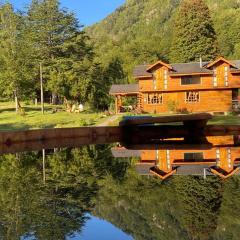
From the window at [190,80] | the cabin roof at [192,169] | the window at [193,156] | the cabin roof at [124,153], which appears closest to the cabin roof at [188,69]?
the window at [190,80]

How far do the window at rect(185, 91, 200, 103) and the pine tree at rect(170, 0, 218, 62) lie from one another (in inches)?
1273

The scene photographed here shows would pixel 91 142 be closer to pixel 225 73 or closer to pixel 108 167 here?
pixel 108 167

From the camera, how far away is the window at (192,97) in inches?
2060

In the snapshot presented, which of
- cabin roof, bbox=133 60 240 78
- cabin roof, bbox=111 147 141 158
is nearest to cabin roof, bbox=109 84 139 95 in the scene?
cabin roof, bbox=133 60 240 78

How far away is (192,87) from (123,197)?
1748 inches

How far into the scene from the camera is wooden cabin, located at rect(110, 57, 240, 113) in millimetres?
51719

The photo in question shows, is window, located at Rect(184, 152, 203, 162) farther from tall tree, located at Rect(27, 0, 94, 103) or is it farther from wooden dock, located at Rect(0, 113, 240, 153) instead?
tall tree, located at Rect(27, 0, 94, 103)

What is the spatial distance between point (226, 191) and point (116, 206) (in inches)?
85.6

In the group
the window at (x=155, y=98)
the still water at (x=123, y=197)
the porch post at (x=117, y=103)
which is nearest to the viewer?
the still water at (x=123, y=197)

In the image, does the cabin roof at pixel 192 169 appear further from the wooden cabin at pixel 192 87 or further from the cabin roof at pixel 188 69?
the cabin roof at pixel 188 69

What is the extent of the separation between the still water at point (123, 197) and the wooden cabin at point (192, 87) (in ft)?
123

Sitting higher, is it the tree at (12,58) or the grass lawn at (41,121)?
the tree at (12,58)

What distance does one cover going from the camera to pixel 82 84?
55562 millimetres

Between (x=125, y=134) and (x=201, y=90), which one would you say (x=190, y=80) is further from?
(x=125, y=134)
